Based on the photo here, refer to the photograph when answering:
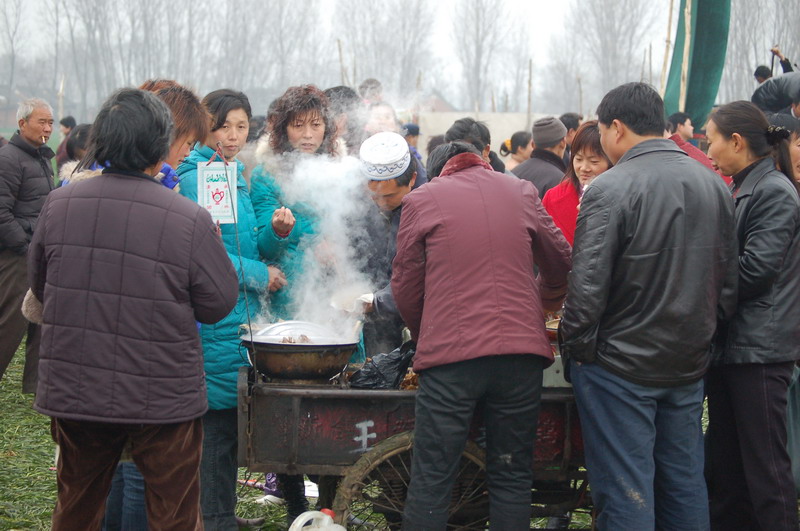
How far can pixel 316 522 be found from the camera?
380 centimetres

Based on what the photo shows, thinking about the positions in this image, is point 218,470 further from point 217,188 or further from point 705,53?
point 705,53

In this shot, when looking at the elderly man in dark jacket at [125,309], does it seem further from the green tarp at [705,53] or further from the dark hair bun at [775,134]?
the green tarp at [705,53]

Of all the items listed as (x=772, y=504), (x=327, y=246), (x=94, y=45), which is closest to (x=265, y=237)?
(x=327, y=246)

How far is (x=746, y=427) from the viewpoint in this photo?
12.7 ft

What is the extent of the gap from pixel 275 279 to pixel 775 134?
8.60 feet

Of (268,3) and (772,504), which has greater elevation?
(268,3)

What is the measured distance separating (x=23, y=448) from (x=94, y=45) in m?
55.4

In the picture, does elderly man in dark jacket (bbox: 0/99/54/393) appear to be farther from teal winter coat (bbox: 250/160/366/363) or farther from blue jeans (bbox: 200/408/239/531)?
blue jeans (bbox: 200/408/239/531)

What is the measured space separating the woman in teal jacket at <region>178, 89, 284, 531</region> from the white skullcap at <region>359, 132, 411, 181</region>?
0.66 meters

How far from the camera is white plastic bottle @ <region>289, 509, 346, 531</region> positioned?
3.75 meters

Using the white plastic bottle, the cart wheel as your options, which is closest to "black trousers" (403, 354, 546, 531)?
the cart wheel

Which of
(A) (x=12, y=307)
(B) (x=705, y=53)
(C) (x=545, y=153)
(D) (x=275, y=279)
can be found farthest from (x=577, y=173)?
(B) (x=705, y=53)

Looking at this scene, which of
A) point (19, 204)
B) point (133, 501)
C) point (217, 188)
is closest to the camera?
point (133, 501)

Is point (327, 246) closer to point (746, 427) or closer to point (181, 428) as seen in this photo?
point (181, 428)
